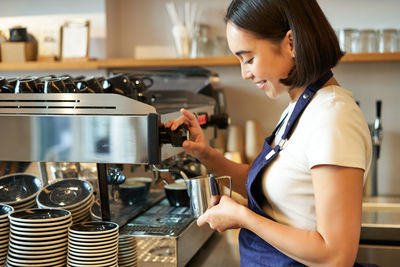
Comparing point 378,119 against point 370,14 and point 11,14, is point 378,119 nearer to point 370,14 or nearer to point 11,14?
point 370,14

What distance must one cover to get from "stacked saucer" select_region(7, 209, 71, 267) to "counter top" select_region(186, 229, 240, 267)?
0.42 metres

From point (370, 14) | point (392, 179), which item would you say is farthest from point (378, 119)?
point (370, 14)

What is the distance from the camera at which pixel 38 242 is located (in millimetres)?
1165

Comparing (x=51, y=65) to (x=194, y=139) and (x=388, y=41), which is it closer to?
(x=194, y=139)

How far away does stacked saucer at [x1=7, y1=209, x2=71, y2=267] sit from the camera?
116 cm

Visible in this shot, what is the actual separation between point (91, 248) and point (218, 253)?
0.52m

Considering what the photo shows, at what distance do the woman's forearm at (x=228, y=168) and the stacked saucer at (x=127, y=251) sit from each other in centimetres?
28

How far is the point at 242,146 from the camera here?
2529mm

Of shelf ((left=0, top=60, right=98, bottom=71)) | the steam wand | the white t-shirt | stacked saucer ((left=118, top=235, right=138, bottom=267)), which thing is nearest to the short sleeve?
the white t-shirt

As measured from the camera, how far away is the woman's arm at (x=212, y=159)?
1.40 m

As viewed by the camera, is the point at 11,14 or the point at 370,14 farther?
the point at 11,14

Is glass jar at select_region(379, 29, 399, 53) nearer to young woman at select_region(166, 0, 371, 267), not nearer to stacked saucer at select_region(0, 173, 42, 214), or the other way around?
young woman at select_region(166, 0, 371, 267)

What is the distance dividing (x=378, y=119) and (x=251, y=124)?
1.82ft

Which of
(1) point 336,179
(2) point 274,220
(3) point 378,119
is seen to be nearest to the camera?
(1) point 336,179
